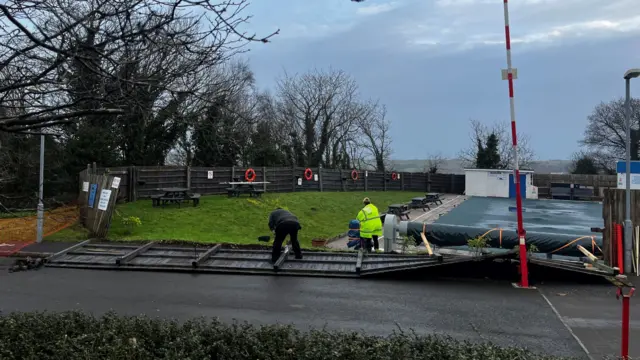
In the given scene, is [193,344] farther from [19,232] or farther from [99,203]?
[19,232]

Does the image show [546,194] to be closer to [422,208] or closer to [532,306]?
[422,208]

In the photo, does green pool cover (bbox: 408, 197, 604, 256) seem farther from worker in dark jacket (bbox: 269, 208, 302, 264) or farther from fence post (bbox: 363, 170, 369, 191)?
fence post (bbox: 363, 170, 369, 191)

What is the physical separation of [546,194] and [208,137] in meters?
42.4

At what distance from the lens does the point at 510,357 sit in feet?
14.7

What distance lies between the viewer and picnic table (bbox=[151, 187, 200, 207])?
71.7 feet

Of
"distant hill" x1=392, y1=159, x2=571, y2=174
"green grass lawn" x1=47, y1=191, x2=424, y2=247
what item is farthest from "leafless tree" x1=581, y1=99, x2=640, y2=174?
"green grass lawn" x1=47, y1=191, x2=424, y2=247

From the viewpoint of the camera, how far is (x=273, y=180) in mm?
31219

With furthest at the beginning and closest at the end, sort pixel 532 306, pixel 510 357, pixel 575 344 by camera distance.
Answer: pixel 532 306
pixel 575 344
pixel 510 357

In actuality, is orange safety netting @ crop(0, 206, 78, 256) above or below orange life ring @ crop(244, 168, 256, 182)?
below

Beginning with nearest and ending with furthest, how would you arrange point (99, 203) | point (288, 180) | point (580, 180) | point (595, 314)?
point (595, 314) → point (99, 203) → point (288, 180) → point (580, 180)

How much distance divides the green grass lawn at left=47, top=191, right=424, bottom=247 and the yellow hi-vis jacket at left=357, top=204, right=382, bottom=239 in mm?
2556

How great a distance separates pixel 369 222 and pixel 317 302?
5176 mm

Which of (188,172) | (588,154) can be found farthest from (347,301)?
(588,154)

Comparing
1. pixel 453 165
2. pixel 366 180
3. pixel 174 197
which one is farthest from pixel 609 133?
pixel 174 197
